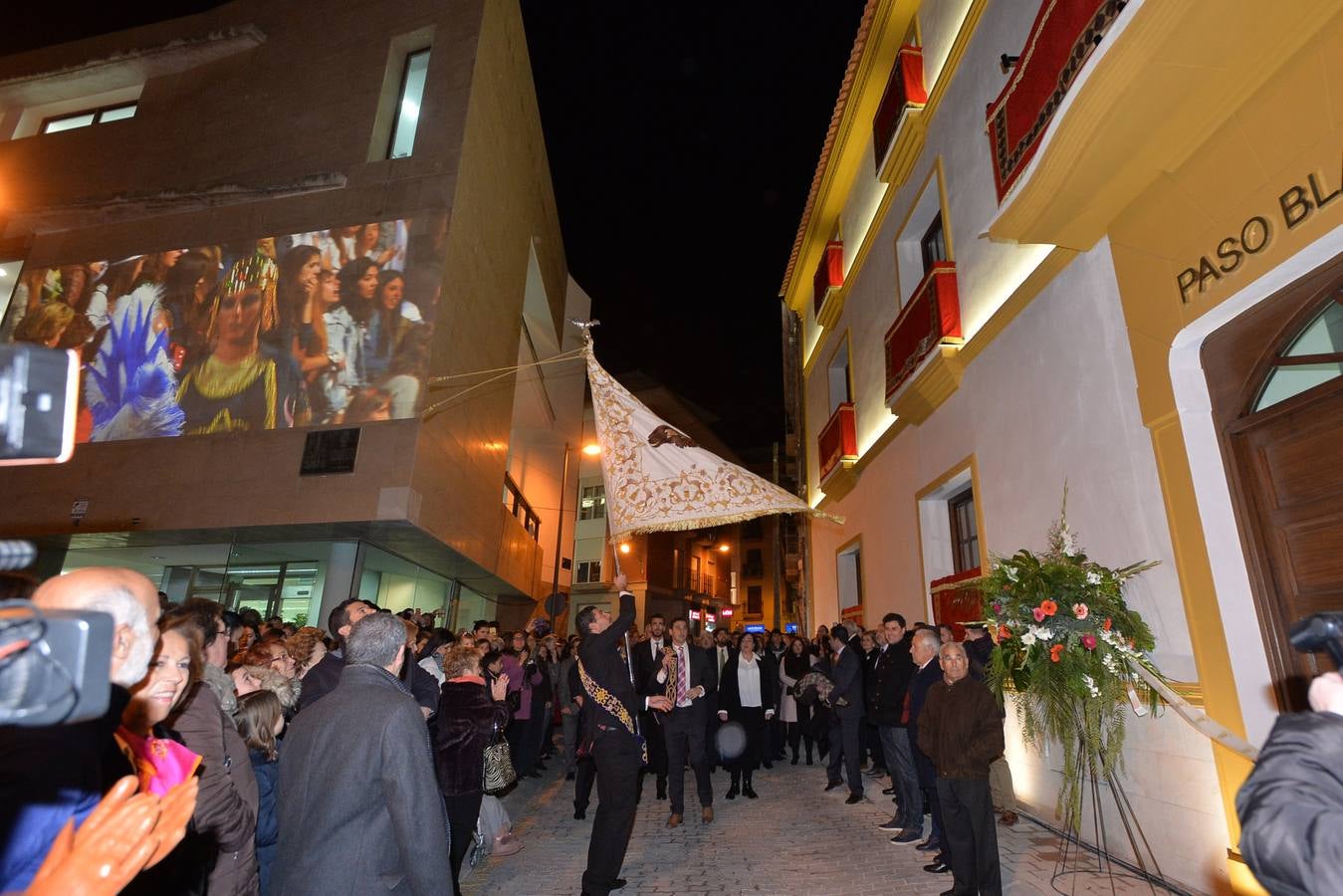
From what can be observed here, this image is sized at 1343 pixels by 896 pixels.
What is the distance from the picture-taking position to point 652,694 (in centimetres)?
810

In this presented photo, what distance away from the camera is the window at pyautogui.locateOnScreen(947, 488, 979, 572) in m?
9.52

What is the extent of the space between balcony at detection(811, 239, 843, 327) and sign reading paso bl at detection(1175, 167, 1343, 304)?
10619 millimetres

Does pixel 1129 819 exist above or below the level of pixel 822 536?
below

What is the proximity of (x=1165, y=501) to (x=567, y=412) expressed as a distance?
27582mm

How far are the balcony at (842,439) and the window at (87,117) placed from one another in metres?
20.2

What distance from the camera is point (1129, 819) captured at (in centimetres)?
555

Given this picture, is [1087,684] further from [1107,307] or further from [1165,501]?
[1107,307]

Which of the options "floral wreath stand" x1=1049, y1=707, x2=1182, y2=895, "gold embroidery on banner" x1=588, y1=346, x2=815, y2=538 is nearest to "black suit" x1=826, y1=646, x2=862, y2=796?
"floral wreath stand" x1=1049, y1=707, x2=1182, y2=895

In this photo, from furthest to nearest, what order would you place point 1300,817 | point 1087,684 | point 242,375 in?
point 242,375 < point 1087,684 < point 1300,817

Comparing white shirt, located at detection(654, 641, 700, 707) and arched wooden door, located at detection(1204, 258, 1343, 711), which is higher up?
arched wooden door, located at detection(1204, 258, 1343, 711)

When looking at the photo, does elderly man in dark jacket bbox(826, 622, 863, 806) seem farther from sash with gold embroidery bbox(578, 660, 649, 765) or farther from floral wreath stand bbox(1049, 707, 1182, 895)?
sash with gold embroidery bbox(578, 660, 649, 765)

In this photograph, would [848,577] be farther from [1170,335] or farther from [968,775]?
[1170,335]

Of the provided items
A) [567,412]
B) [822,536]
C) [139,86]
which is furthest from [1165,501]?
[567,412]

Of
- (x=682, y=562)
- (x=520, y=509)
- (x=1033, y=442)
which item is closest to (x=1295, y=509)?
(x=1033, y=442)
